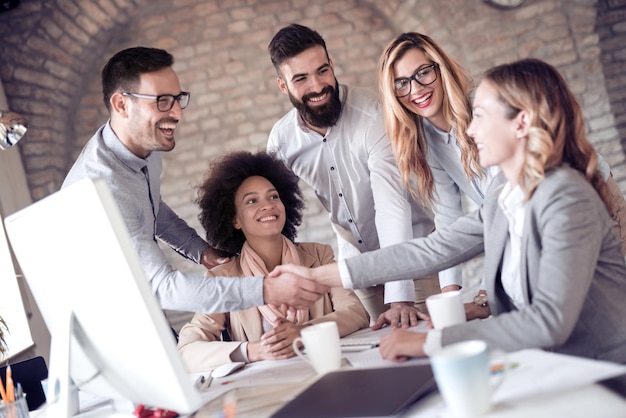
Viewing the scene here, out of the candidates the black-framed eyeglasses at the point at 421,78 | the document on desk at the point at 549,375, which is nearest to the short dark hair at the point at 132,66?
the black-framed eyeglasses at the point at 421,78

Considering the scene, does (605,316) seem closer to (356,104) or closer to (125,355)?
(125,355)

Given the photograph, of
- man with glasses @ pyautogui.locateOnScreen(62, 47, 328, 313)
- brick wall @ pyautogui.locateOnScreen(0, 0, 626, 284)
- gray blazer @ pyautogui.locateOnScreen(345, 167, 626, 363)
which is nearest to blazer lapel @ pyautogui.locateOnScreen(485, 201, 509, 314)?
gray blazer @ pyautogui.locateOnScreen(345, 167, 626, 363)

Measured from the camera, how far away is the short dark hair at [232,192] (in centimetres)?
253

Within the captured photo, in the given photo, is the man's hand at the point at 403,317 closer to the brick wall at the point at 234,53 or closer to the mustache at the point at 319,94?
the mustache at the point at 319,94

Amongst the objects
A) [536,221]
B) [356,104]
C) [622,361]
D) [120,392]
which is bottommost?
[622,361]

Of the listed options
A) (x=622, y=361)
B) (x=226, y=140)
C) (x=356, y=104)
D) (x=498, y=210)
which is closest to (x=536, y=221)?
(x=498, y=210)

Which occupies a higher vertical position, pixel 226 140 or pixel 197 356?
pixel 226 140

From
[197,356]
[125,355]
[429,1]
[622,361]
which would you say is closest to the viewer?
[125,355]

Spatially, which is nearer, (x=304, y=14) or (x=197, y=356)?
(x=197, y=356)

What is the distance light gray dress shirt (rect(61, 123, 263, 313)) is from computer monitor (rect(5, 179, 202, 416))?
53 cm

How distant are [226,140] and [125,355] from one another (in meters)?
4.26

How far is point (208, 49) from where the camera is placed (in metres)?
5.35

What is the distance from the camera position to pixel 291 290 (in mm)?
1871

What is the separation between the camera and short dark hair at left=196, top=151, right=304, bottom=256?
8.30 ft
